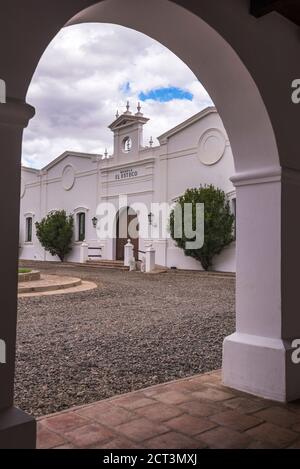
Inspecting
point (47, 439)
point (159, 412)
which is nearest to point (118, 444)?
point (47, 439)

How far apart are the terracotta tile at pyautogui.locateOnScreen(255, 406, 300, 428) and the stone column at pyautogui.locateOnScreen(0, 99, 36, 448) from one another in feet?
4.51

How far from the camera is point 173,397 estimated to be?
2.82m

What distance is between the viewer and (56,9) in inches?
77.0

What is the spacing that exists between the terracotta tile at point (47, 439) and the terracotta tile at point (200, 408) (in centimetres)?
80

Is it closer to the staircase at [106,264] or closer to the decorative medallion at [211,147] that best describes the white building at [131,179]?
the decorative medallion at [211,147]

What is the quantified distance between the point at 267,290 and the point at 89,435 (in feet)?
4.97

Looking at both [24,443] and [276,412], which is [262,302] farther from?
[24,443]

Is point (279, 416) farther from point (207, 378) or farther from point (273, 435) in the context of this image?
point (207, 378)

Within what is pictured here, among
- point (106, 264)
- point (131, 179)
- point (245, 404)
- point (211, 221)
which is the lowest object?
point (245, 404)

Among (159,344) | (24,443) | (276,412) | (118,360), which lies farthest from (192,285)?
(24,443)

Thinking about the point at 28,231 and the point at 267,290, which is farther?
the point at 28,231

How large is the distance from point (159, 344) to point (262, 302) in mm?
2068

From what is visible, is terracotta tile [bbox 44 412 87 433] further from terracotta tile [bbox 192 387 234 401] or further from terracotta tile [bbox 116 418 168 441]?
terracotta tile [bbox 192 387 234 401]

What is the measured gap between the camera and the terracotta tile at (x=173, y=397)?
8.98ft
